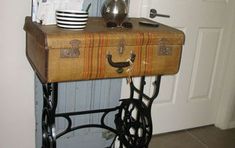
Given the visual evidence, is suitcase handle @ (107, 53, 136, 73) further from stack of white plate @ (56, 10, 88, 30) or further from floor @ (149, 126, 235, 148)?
floor @ (149, 126, 235, 148)

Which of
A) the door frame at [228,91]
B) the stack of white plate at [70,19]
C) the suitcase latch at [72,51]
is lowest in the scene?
the door frame at [228,91]

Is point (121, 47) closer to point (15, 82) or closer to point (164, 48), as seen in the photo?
point (164, 48)

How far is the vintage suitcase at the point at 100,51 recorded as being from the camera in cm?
122

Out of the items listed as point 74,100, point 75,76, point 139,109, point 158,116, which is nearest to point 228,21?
point 158,116

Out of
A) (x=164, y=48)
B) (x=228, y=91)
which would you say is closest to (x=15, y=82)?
(x=164, y=48)

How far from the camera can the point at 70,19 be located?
50.1 inches

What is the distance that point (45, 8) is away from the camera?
1.34m

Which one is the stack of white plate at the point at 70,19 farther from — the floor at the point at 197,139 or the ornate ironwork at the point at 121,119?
the floor at the point at 197,139

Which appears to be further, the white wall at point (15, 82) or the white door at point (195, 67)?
the white door at point (195, 67)

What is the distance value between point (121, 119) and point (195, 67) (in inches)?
31.8

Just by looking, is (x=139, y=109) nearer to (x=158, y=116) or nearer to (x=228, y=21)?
(x=158, y=116)

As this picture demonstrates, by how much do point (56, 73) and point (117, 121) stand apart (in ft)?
2.59

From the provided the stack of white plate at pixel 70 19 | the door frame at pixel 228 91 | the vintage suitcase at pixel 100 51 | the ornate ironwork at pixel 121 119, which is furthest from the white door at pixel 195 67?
the stack of white plate at pixel 70 19

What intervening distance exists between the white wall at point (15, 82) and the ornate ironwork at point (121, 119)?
202mm
